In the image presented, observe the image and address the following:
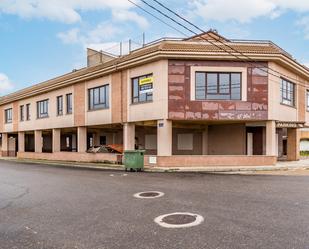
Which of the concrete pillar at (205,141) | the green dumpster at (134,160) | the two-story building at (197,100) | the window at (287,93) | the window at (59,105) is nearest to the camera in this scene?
the green dumpster at (134,160)

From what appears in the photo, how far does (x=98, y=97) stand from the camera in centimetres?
2731

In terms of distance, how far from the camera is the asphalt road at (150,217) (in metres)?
5.60

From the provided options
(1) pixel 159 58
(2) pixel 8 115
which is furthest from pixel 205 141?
(2) pixel 8 115

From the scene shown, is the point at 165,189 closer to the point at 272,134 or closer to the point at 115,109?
the point at 272,134

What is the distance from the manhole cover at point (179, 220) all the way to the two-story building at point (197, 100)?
13.2m

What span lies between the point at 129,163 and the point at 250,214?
41.4 feet

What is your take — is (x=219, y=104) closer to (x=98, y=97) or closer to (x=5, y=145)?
(x=98, y=97)

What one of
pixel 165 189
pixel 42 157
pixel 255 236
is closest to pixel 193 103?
pixel 165 189

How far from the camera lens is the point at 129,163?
64.1 feet

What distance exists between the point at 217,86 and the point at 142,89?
525 centimetres

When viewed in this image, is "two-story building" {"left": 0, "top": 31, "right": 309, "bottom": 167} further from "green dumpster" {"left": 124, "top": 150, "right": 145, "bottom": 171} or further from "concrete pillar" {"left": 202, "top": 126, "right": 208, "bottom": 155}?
"green dumpster" {"left": 124, "top": 150, "right": 145, "bottom": 171}

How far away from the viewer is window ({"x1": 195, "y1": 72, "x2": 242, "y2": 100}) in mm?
21422

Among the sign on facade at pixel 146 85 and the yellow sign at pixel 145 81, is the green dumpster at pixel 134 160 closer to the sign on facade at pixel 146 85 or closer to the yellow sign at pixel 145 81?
the sign on facade at pixel 146 85

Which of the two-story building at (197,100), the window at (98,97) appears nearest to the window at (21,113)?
the two-story building at (197,100)
